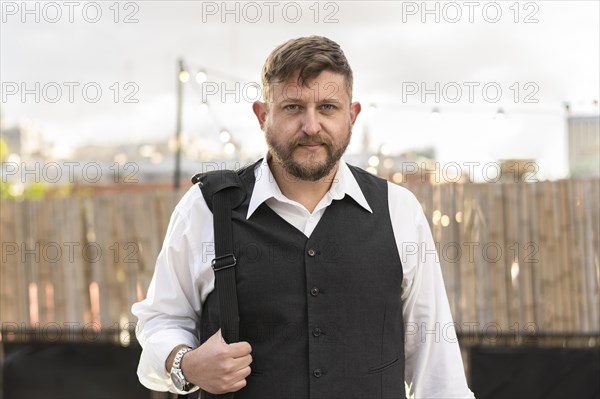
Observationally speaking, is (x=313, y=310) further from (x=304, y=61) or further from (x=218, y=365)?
(x=304, y=61)

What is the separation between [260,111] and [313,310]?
44cm

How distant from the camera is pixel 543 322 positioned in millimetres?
4434

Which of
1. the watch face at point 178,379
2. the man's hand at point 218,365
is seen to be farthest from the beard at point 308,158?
the watch face at point 178,379

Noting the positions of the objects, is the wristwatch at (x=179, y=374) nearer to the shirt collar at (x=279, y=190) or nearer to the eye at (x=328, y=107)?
the shirt collar at (x=279, y=190)

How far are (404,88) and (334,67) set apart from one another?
2479 millimetres

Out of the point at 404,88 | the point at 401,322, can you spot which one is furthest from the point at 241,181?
the point at 404,88

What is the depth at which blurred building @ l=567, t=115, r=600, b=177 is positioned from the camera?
509 cm

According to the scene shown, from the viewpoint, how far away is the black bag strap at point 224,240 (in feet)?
4.90

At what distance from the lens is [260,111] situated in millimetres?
1607

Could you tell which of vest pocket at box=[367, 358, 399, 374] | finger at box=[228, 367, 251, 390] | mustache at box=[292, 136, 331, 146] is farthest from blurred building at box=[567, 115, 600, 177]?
finger at box=[228, 367, 251, 390]

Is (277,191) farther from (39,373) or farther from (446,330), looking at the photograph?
(39,373)

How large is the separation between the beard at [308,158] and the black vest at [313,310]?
122 millimetres

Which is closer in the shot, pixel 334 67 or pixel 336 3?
pixel 334 67

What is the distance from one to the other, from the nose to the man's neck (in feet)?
0.47
